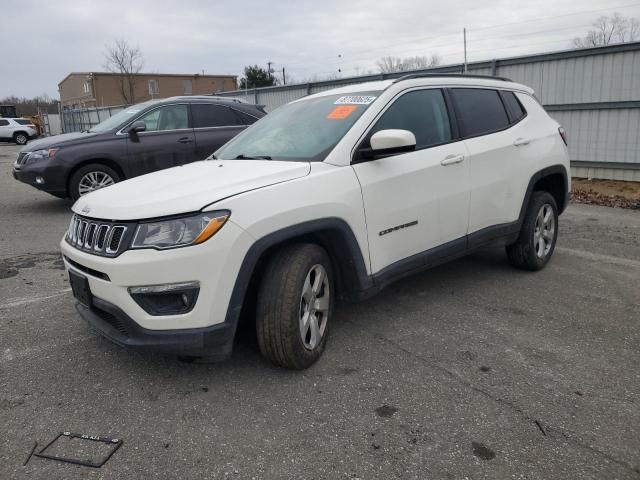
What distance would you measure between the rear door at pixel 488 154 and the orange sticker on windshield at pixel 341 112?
1048 millimetres

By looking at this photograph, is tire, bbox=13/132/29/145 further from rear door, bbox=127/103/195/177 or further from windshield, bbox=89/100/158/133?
rear door, bbox=127/103/195/177

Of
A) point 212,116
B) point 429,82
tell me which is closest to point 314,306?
point 429,82

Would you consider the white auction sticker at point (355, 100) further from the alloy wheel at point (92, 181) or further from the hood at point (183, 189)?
the alloy wheel at point (92, 181)

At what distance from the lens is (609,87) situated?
9859mm

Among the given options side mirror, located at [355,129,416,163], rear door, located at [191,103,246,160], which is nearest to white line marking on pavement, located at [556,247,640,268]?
side mirror, located at [355,129,416,163]

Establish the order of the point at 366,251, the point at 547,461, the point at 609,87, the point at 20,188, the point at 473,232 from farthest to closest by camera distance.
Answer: the point at 20,188 → the point at 609,87 → the point at 473,232 → the point at 366,251 → the point at 547,461

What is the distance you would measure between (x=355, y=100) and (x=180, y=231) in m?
1.77

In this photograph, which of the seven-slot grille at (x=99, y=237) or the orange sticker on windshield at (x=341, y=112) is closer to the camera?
the seven-slot grille at (x=99, y=237)

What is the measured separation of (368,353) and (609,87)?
9.07 meters

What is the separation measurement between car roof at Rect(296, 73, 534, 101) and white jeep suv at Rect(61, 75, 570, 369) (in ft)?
0.06

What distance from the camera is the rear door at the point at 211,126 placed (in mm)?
8477

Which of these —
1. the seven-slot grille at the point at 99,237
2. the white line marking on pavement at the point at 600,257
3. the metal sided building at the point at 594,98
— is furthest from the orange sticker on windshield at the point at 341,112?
the metal sided building at the point at 594,98

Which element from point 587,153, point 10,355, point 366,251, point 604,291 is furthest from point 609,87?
point 10,355

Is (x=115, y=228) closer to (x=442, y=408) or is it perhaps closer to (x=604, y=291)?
(x=442, y=408)
